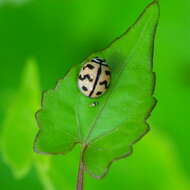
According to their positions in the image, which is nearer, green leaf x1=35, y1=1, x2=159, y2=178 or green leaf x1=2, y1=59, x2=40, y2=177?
green leaf x1=35, y1=1, x2=159, y2=178

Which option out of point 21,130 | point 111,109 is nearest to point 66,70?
point 21,130

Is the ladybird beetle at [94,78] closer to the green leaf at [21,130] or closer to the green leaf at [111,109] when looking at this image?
the green leaf at [111,109]

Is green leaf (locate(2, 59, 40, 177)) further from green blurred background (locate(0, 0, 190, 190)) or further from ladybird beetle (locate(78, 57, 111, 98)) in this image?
ladybird beetle (locate(78, 57, 111, 98))

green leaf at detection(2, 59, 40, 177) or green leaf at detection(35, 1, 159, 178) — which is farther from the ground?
green leaf at detection(35, 1, 159, 178)

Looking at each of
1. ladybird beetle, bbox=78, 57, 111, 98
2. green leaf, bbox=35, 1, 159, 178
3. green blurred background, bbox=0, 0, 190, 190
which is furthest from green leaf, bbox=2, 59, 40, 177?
green leaf, bbox=35, 1, 159, 178

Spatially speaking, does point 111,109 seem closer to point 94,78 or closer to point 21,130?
point 94,78
